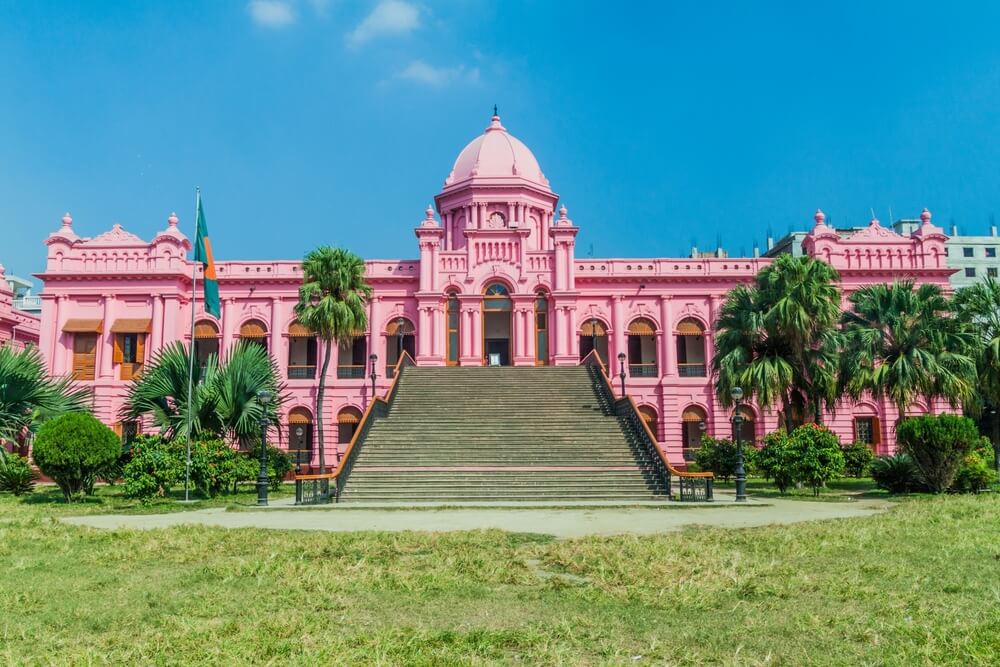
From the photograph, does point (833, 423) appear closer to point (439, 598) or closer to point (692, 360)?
point (692, 360)

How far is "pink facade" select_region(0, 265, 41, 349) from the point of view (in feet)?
133

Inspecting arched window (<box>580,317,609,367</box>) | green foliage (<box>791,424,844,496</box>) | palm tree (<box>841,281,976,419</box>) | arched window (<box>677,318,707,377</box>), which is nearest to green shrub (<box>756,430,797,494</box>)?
green foliage (<box>791,424,844,496</box>)

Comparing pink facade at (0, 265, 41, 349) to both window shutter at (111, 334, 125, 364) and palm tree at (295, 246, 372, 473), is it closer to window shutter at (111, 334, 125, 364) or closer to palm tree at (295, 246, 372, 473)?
window shutter at (111, 334, 125, 364)

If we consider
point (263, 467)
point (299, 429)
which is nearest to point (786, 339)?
point (263, 467)

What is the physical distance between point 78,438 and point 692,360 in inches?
1066

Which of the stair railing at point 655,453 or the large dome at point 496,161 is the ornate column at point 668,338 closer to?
the stair railing at point 655,453

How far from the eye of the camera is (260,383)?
22797 millimetres

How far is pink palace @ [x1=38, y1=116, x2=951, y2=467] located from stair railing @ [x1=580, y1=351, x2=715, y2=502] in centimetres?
677

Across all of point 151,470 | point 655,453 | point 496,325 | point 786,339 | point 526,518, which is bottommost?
point 526,518

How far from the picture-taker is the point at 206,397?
22.1 m

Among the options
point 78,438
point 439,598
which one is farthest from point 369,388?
point 439,598

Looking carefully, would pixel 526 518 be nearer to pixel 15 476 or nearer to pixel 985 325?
pixel 15 476

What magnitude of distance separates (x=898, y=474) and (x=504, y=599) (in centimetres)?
1767

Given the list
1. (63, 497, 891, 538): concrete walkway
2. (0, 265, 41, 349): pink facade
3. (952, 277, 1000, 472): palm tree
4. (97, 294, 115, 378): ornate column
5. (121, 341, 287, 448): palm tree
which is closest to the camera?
(63, 497, 891, 538): concrete walkway
